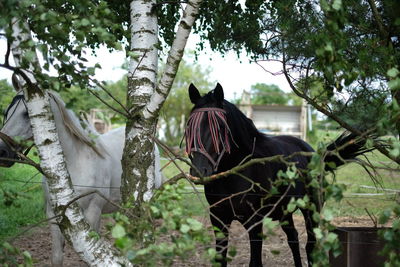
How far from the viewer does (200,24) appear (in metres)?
5.05

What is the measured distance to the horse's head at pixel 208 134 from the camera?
379cm

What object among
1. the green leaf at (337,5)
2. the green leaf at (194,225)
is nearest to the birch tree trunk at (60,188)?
the green leaf at (194,225)

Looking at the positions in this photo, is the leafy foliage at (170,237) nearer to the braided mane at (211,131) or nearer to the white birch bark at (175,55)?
the white birch bark at (175,55)

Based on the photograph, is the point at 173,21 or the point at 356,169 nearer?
the point at 173,21

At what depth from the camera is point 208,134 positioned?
3.90m

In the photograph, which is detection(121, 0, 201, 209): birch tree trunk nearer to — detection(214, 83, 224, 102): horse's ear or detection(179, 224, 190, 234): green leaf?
detection(214, 83, 224, 102): horse's ear

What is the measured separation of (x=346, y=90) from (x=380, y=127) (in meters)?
1.86

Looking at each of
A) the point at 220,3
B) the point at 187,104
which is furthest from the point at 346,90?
the point at 187,104

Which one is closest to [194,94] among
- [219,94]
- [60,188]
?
[219,94]

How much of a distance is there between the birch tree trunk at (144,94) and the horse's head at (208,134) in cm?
35

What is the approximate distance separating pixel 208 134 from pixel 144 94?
0.59 meters

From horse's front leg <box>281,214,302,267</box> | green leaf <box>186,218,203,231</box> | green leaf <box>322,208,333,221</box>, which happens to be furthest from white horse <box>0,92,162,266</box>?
green leaf <box>322,208,333,221</box>

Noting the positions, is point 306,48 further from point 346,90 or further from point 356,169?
point 356,169

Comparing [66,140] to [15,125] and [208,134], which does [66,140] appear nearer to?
[15,125]
